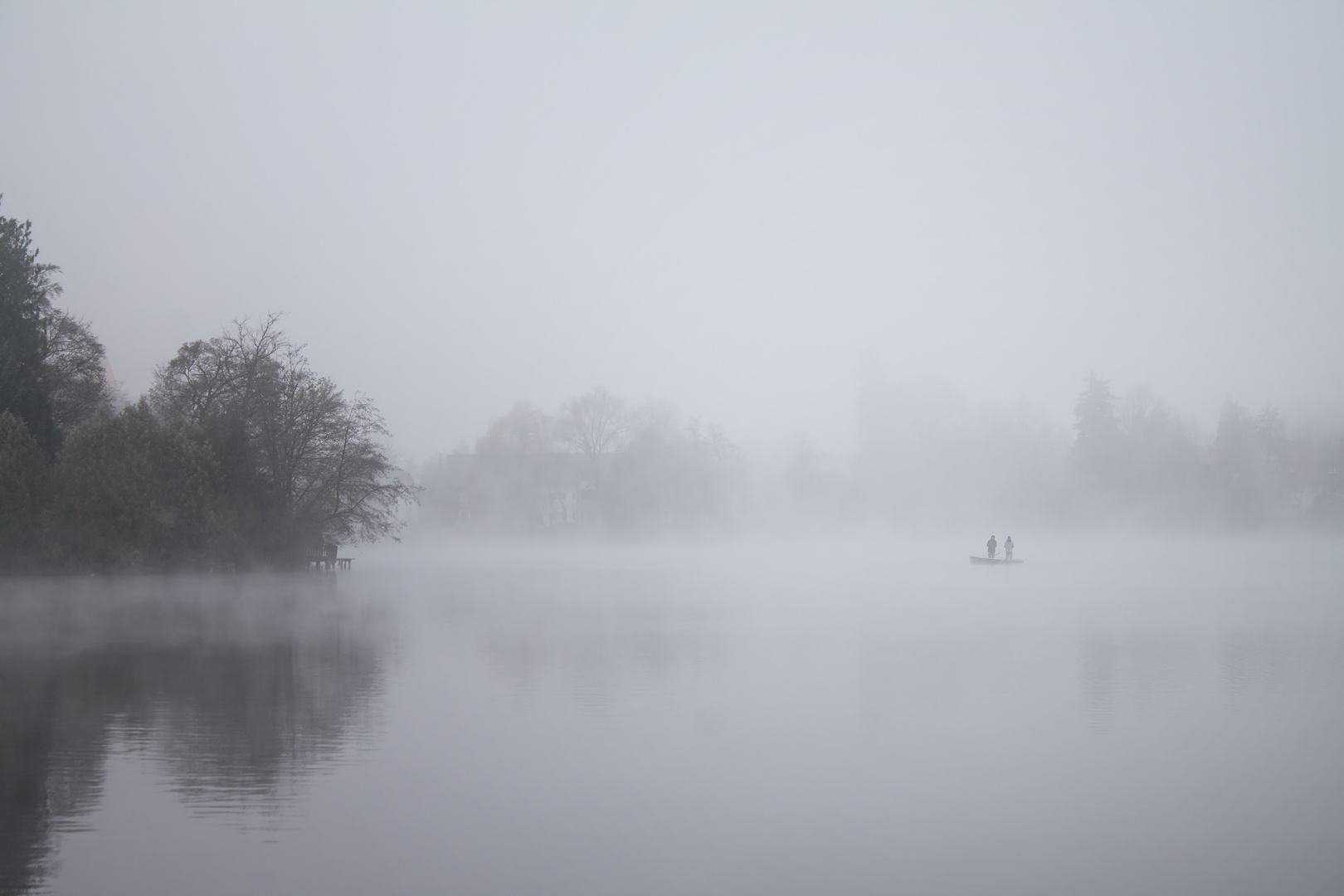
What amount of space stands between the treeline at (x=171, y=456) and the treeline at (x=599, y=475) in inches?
1320

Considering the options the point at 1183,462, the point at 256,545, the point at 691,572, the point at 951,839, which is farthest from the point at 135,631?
the point at 1183,462

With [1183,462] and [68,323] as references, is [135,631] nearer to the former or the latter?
[68,323]

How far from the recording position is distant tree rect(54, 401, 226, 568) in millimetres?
30453

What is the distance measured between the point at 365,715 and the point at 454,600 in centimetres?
1812

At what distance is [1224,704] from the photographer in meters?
13.8

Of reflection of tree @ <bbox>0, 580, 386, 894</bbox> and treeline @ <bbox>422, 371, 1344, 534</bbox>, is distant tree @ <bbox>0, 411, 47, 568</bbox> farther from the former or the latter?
treeline @ <bbox>422, 371, 1344, 534</bbox>

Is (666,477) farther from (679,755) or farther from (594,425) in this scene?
(679,755)

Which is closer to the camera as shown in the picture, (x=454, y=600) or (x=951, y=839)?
(x=951, y=839)

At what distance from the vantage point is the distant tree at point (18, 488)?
29047 mm

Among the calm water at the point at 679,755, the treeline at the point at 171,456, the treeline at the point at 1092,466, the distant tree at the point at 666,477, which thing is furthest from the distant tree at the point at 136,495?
the treeline at the point at 1092,466

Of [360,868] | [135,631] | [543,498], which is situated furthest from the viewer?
[543,498]

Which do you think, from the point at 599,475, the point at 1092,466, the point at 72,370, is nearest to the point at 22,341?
the point at 72,370

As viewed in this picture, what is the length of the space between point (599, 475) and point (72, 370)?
4637 centimetres

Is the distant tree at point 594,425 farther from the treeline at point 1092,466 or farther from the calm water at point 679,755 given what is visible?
the calm water at point 679,755
